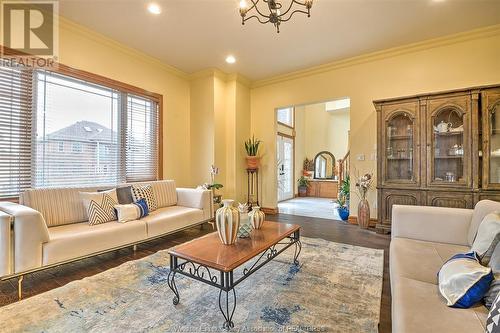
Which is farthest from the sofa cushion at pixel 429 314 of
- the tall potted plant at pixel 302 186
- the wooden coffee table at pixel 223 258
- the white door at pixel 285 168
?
the tall potted plant at pixel 302 186

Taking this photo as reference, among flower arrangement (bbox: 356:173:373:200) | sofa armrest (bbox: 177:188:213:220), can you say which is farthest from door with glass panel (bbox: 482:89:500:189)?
sofa armrest (bbox: 177:188:213:220)

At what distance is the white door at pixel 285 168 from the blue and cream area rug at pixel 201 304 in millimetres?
5088

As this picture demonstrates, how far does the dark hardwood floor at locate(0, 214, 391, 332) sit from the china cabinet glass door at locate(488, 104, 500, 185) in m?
1.59

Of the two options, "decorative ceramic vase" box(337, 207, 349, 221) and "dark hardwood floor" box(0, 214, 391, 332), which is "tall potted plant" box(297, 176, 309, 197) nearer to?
"dark hardwood floor" box(0, 214, 391, 332)

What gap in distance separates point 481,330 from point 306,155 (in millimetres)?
8576

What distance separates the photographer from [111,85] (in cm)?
382

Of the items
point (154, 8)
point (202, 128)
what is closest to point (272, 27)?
point (154, 8)

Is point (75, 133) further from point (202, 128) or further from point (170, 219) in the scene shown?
point (202, 128)

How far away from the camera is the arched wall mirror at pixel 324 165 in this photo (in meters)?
9.20

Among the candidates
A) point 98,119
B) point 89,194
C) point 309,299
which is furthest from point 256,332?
point 98,119

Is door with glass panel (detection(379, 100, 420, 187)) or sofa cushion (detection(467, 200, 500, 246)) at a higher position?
door with glass panel (detection(379, 100, 420, 187))

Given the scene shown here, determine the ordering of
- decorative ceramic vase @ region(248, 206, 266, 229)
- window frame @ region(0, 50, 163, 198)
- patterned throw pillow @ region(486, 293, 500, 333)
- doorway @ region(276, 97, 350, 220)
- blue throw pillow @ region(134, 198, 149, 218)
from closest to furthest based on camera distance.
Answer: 1. patterned throw pillow @ region(486, 293, 500, 333)
2. decorative ceramic vase @ region(248, 206, 266, 229)
3. window frame @ region(0, 50, 163, 198)
4. blue throw pillow @ region(134, 198, 149, 218)
5. doorway @ region(276, 97, 350, 220)

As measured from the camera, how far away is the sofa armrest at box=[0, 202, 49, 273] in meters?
2.06

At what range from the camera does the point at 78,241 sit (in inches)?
95.0
